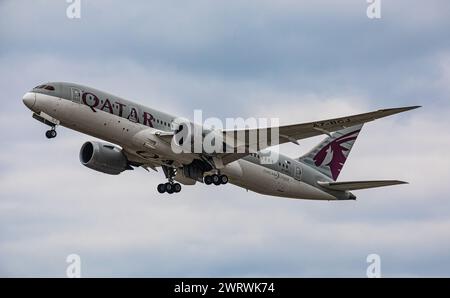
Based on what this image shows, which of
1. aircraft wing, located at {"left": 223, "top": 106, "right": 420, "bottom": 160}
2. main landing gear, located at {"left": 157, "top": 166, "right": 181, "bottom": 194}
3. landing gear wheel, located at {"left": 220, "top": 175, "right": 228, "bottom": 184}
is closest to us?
aircraft wing, located at {"left": 223, "top": 106, "right": 420, "bottom": 160}

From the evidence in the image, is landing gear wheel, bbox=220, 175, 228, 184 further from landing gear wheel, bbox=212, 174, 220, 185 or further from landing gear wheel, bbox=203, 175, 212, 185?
landing gear wheel, bbox=203, 175, 212, 185

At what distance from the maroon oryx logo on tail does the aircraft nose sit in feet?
74.7

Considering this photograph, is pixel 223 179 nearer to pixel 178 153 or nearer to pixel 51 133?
pixel 178 153

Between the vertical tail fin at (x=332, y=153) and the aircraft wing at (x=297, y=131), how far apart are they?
383 inches

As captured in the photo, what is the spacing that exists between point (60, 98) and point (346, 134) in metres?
→ 25.8

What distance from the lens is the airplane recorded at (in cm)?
6359

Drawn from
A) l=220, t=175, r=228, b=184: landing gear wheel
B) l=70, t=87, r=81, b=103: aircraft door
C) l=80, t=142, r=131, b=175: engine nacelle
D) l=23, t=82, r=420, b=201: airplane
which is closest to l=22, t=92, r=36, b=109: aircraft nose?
l=23, t=82, r=420, b=201: airplane

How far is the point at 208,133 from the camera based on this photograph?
67562 mm

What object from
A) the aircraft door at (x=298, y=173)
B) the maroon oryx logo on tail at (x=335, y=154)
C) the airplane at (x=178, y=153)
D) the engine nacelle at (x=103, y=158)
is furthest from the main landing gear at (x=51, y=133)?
the maroon oryx logo on tail at (x=335, y=154)

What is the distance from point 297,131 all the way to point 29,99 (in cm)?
1619

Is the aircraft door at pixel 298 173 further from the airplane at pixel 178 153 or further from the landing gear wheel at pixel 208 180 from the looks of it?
the landing gear wheel at pixel 208 180

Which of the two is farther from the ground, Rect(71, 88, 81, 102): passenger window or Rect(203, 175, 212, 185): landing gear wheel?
Rect(71, 88, 81, 102): passenger window
